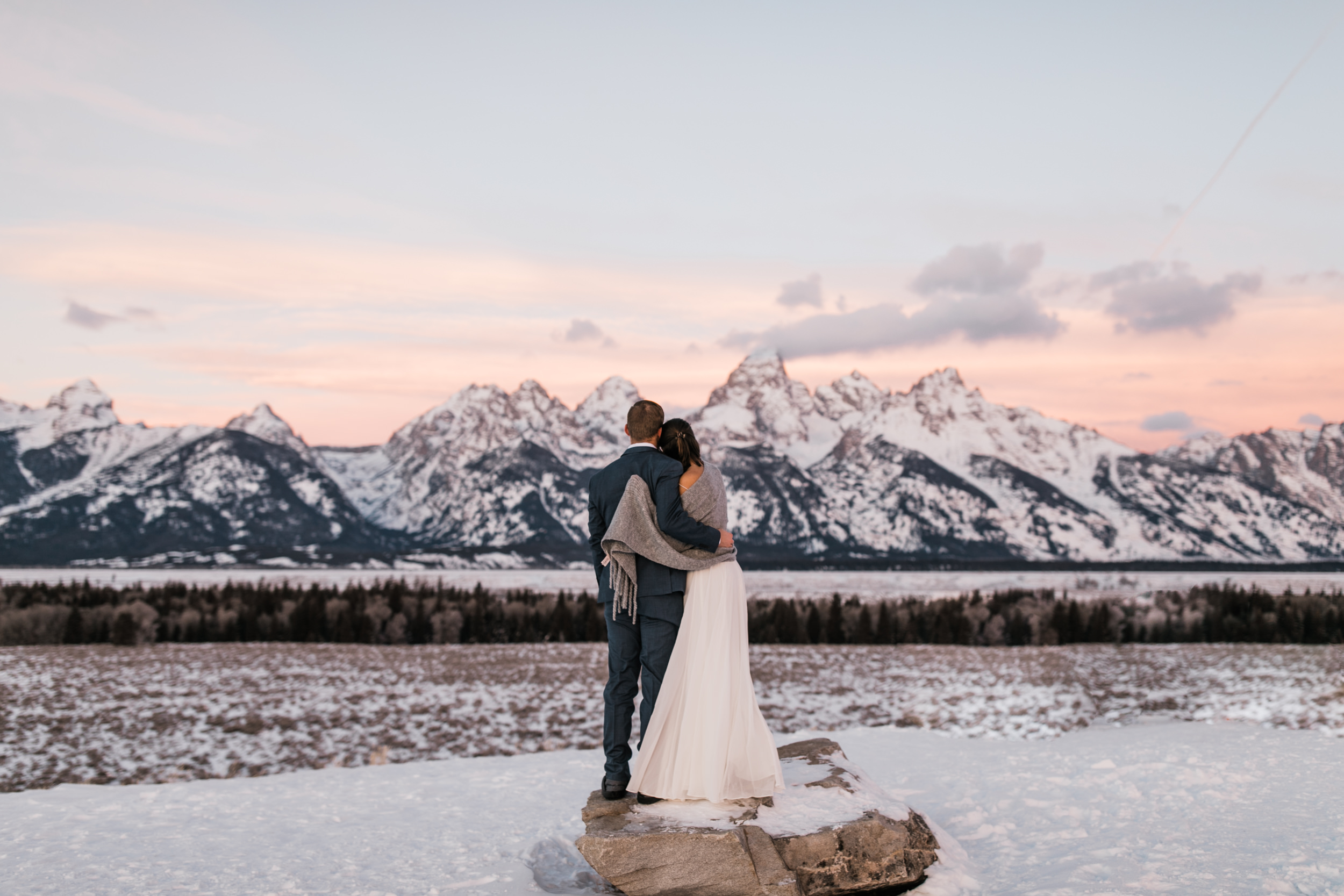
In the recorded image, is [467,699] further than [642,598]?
Yes

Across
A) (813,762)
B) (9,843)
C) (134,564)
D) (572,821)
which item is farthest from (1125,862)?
(134,564)

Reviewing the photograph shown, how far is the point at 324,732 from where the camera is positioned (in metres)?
10.7

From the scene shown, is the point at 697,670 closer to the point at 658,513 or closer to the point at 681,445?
the point at 658,513

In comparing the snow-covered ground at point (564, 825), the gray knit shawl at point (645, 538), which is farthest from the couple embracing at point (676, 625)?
the snow-covered ground at point (564, 825)

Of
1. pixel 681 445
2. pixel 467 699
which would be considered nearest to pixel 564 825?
pixel 681 445

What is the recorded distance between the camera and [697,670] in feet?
16.8

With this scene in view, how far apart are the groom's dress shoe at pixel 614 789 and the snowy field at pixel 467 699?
4.89 m

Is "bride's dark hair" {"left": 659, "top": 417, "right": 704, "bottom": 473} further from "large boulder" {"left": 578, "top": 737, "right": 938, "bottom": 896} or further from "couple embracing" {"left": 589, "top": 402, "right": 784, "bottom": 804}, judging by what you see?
"large boulder" {"left": 578, "top": 737, "right": 938, "bottom": 896}

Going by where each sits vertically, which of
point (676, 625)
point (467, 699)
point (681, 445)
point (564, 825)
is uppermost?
point (681, 445)

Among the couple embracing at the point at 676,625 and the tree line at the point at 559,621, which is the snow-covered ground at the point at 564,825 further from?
the tree line at the point at 559,621

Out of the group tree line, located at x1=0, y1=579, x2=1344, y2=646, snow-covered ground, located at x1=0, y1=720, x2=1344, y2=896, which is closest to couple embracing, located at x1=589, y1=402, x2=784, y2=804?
snow-covered ground, located at x1=0, y1=720, x2=1344, y2=896

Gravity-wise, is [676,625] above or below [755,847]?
above

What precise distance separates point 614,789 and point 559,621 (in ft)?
54.2

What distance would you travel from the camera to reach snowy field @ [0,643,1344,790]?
32.0ft
